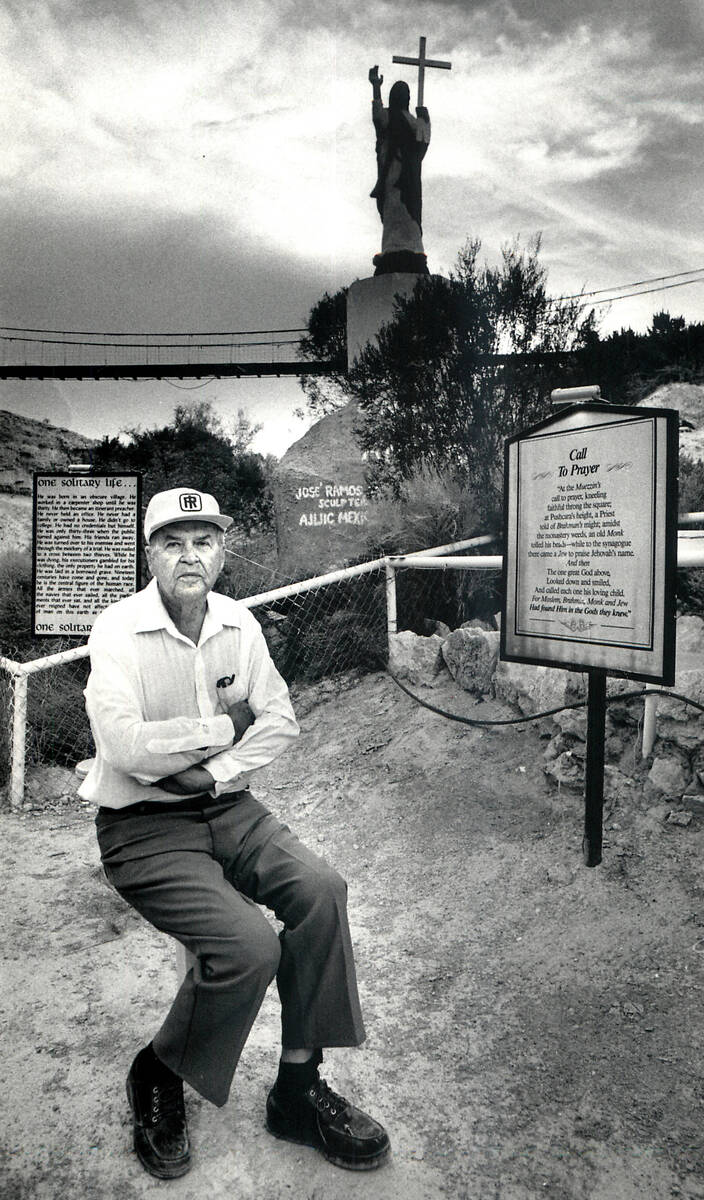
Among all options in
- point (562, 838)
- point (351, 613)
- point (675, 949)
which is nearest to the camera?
point (675, 949)

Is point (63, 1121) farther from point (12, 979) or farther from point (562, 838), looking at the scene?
point (562, 838)

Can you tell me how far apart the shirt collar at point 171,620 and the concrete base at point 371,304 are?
1105 cm

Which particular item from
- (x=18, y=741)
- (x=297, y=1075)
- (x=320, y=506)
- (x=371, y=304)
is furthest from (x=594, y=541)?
(x=371, y=304)

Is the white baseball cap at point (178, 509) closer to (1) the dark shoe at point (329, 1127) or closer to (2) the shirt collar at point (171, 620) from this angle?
(2) the shirt collar at point (171, 620)

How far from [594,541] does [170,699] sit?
1.75 metres

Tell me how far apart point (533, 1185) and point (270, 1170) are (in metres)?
0.64

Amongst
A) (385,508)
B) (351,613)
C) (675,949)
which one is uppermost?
(385,508)

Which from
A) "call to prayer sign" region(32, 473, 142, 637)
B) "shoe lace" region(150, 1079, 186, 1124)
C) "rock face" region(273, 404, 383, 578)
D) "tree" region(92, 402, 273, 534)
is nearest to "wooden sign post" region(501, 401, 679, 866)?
"shoe lace" region(150, 1079, 186, 1124)

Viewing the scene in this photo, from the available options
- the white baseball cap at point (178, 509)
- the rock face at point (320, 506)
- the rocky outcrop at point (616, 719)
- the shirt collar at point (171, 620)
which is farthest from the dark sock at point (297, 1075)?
the rock face at point (320, 506)

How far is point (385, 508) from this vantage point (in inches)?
382

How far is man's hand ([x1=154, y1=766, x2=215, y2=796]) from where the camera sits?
Result: 2330mm

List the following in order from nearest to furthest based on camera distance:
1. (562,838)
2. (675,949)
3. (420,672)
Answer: (675,949)
(562,838)
(420,672)

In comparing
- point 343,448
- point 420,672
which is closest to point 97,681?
point 420,672

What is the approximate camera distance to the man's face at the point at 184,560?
2521 mm
